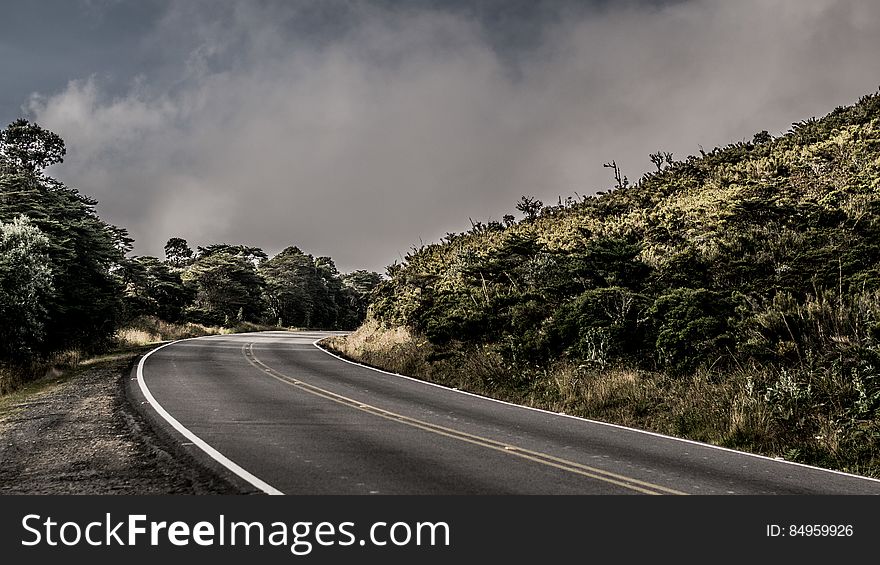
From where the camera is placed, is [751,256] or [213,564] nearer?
[213,564]

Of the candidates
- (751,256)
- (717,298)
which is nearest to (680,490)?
(717,298)

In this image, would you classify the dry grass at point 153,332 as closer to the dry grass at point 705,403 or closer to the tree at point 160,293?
the tree at point 160,293

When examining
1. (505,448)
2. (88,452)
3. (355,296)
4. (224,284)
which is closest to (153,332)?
(224,284)

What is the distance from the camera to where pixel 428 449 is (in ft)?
27.7

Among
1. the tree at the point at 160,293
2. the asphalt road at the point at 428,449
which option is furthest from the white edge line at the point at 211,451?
the tree at the point at 160,293

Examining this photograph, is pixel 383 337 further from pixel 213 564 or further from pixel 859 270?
pixel 213 564

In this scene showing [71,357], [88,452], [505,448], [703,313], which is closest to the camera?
[88,452]

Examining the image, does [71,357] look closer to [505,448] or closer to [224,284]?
[505,448]

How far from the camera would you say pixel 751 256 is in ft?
49.0

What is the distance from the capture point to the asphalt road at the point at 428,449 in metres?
6.75

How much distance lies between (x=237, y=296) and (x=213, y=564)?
59.0 metres

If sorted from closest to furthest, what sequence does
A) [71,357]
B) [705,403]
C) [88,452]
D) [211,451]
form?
1. [211,451]
2. [88,452]
3. [705,403]
4. [71,357]

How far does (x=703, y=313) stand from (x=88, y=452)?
11.3 meters

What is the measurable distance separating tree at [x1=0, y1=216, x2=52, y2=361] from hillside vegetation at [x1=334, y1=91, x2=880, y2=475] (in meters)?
11.0
